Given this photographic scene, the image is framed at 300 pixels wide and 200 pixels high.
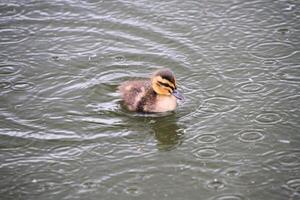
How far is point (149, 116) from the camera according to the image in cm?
563

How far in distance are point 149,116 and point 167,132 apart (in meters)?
0.36

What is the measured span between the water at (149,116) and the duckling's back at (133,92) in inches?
4.1

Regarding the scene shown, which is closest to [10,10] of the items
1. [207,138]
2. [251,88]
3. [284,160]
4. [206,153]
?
[251,88]

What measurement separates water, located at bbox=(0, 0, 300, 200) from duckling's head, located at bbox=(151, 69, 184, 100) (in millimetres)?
195

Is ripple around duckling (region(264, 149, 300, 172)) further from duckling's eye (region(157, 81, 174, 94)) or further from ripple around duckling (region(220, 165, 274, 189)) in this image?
duckling's eye (region(157, 81, 174, 94))

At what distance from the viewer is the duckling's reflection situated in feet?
16.8

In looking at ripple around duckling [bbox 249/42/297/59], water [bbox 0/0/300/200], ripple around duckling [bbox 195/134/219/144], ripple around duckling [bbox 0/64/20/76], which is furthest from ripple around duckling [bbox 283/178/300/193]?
ripple around duckling [bbox 0/64/20/76]

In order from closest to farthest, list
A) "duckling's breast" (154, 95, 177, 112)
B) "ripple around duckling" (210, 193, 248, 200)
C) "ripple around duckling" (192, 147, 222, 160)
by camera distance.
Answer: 1. "ripple around duckling" (210, 193, 248, 200)
2. "ripple around duckling" (192, 147, 222, 160)
3. "duckling's breast" (154, 95, 177, 112)

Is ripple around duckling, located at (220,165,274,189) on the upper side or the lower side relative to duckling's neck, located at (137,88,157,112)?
lower

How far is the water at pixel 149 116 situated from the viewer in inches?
181

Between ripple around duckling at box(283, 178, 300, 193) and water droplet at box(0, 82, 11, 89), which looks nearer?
ripple around duckling at box(283, 178, 300, 193)

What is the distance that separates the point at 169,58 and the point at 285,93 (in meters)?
1.37

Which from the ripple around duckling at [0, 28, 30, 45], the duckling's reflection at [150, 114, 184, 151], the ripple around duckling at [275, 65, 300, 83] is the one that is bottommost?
the duckling's reflection at [150, 114, 184, 151]

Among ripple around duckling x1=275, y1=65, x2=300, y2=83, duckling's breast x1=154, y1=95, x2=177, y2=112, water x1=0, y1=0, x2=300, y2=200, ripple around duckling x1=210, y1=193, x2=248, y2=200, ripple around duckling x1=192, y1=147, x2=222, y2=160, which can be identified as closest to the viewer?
ripple around duckling x1=210, y1=193, x2=248, y2=200
